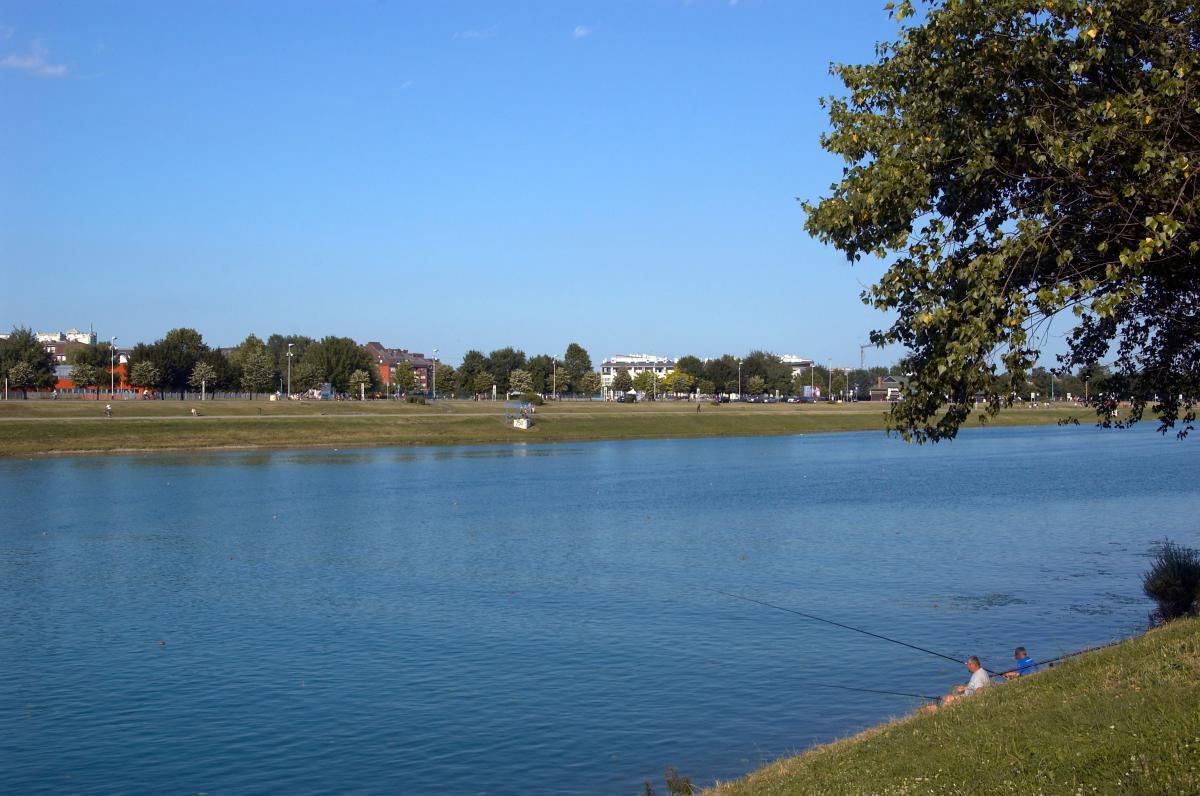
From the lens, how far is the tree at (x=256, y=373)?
169 m

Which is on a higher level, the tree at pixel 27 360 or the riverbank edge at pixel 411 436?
the tree at pixel 27 360

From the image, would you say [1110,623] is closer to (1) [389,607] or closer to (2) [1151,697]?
(2) [1151,697]

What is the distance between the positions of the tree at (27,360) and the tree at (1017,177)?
486ft

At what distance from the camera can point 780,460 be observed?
91062mm

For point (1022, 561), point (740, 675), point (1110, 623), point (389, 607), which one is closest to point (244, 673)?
point (389, 607)

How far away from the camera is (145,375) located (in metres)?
151

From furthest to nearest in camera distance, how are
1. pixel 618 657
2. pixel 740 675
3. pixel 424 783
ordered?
pixel 618 657 → pixel 740 675 → pixel 424 783


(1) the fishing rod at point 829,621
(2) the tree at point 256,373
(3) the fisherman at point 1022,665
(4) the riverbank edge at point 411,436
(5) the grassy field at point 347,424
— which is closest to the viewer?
(3) the fisherman at point 1022,665

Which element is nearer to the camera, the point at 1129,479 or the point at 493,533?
the point at 493,533

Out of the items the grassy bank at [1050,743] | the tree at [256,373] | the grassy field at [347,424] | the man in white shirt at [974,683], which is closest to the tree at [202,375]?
the tree at [256,373]

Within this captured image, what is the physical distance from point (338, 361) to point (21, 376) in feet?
177

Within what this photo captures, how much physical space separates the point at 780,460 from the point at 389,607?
62335mm

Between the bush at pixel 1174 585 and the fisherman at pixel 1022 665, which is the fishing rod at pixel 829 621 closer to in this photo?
the fisherman at pixel 1022 665

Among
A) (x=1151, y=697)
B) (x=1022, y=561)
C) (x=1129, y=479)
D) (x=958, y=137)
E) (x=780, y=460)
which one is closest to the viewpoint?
(x=1151, y=697)
